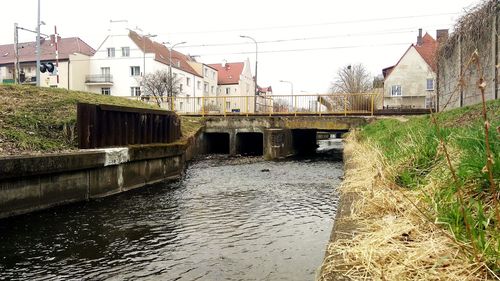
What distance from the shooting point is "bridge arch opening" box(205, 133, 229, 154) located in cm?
2838

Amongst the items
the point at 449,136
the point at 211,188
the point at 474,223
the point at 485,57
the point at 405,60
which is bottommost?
the point at 211,188

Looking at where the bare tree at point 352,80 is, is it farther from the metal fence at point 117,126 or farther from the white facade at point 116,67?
the metal fence at point 117,126

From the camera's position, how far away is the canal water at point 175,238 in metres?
5.09

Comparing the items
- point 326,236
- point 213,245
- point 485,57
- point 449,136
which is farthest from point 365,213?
point 485,57

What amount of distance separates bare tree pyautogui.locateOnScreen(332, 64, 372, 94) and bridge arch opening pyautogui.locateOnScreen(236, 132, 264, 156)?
4074 cm

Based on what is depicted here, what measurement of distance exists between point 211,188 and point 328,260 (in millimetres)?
9152

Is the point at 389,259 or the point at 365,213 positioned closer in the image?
the point at 389,259

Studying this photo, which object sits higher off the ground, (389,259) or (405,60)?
(405,60)

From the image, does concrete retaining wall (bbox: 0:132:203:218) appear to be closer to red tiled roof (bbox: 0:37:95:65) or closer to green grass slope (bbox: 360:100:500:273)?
green grass slope (bbox: 360:100:500:273)

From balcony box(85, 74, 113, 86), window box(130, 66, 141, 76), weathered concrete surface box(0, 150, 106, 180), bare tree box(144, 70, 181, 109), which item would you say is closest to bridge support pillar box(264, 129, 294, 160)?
weathered concrete surface box(0, 150, 106, 180)

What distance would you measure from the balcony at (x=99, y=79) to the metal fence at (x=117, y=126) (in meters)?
47.8

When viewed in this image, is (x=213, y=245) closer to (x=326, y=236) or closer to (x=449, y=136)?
(x=326, y=236)

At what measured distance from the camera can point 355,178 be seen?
21.9 ft

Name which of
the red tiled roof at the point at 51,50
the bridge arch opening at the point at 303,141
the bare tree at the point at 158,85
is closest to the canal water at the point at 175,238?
the bridge arch opening at the point at 303,141
